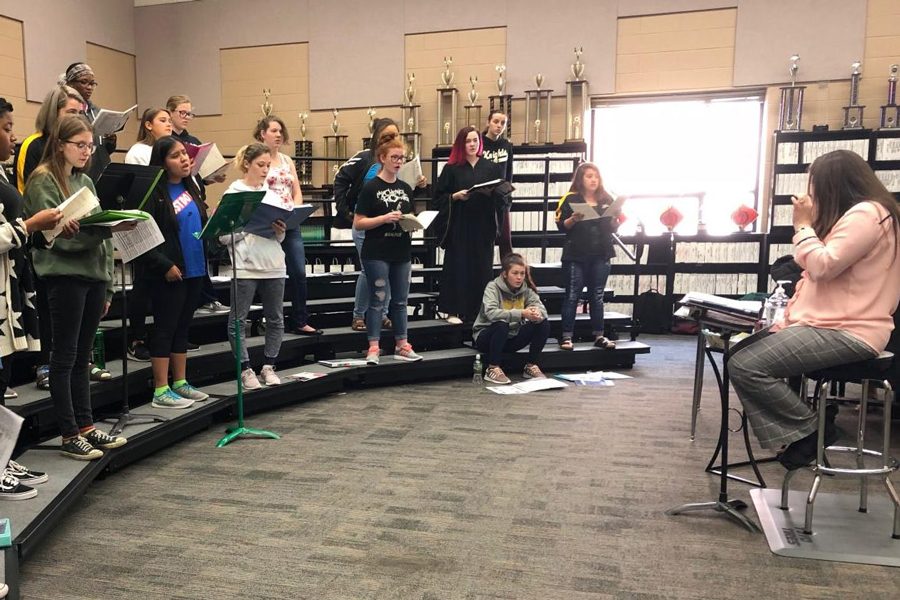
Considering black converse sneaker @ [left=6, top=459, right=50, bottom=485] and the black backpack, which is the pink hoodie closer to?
black converse sneaker @ [left=6, top=459, right=50, bottom=485]

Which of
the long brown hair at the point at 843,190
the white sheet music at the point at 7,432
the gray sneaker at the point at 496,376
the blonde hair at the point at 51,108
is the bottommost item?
the gray sneaker at the point at 496,376

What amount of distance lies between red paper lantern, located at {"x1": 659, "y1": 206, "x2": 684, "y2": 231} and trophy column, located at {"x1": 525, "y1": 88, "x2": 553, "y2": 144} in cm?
144

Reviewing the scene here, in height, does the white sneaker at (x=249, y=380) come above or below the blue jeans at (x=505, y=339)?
below

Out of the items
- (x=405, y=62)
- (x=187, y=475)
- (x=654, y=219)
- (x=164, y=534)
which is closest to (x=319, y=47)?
(x=405, y=62)

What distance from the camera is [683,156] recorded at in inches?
292

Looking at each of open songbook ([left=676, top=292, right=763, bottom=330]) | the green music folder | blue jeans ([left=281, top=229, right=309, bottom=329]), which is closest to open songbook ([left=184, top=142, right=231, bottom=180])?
blue jeans ([left=281, top=229, right=309, bottom=329])

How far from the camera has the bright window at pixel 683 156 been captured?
23.7ft

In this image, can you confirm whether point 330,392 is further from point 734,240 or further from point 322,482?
point 734,240

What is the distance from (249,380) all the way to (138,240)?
119 centimetres

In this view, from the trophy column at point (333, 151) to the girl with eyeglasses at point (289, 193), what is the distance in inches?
146

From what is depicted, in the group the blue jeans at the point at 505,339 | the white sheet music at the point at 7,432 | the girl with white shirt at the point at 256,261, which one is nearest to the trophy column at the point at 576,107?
the blue jeans at the point at 505,339

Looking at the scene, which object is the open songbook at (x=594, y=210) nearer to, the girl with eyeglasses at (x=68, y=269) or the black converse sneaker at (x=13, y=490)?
the girl with eyeglasses at (x=68, y=269)

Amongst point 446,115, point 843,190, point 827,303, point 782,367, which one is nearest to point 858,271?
point 827,303

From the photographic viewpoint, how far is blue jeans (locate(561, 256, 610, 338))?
16.3 feet
